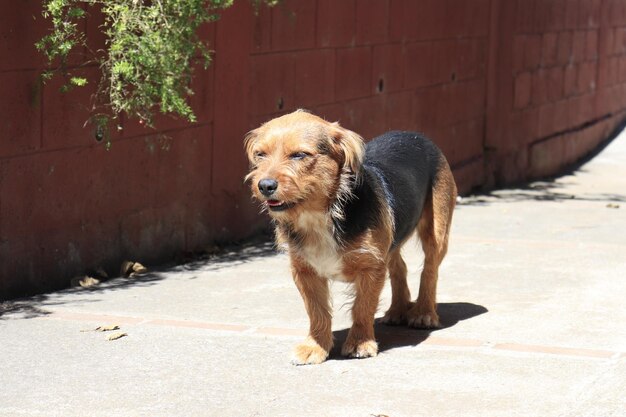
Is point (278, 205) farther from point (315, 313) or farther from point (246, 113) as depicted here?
point (246, 113)

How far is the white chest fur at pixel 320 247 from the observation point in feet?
20.2

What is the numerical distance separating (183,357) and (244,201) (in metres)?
4.07

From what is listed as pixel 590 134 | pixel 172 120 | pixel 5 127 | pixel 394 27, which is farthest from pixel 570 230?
pixel 590 134

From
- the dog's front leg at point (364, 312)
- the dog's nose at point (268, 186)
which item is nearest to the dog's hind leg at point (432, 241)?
the dog's front leg at point (364, 312)

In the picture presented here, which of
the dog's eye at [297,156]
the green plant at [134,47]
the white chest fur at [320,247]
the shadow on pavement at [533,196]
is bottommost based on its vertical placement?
the shadow on pavement at [533,196]

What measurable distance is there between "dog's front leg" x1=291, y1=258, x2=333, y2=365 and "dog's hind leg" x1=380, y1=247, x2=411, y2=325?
35.7 inches

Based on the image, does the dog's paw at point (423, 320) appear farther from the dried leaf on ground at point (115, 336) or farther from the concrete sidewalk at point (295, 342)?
the dried leaf on ground at point (115, 336)

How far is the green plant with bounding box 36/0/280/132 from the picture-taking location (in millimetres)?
7825

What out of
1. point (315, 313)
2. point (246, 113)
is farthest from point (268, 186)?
point (246, 113)

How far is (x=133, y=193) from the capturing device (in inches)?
352

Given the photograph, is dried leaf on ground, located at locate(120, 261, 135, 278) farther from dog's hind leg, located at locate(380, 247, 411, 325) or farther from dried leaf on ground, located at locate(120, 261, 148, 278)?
dog's hind leg, located at locate(380, 247, 411, 325)

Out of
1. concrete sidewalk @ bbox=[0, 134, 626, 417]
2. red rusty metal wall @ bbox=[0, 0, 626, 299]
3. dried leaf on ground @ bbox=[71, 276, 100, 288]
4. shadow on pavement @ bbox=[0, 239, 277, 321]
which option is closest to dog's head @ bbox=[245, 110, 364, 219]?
concrete sidewalk @ bbox=[0, 134, 626, 417]

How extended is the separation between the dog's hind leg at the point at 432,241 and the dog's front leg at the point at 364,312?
766 millimetres

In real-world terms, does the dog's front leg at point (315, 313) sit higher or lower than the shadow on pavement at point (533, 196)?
higher
